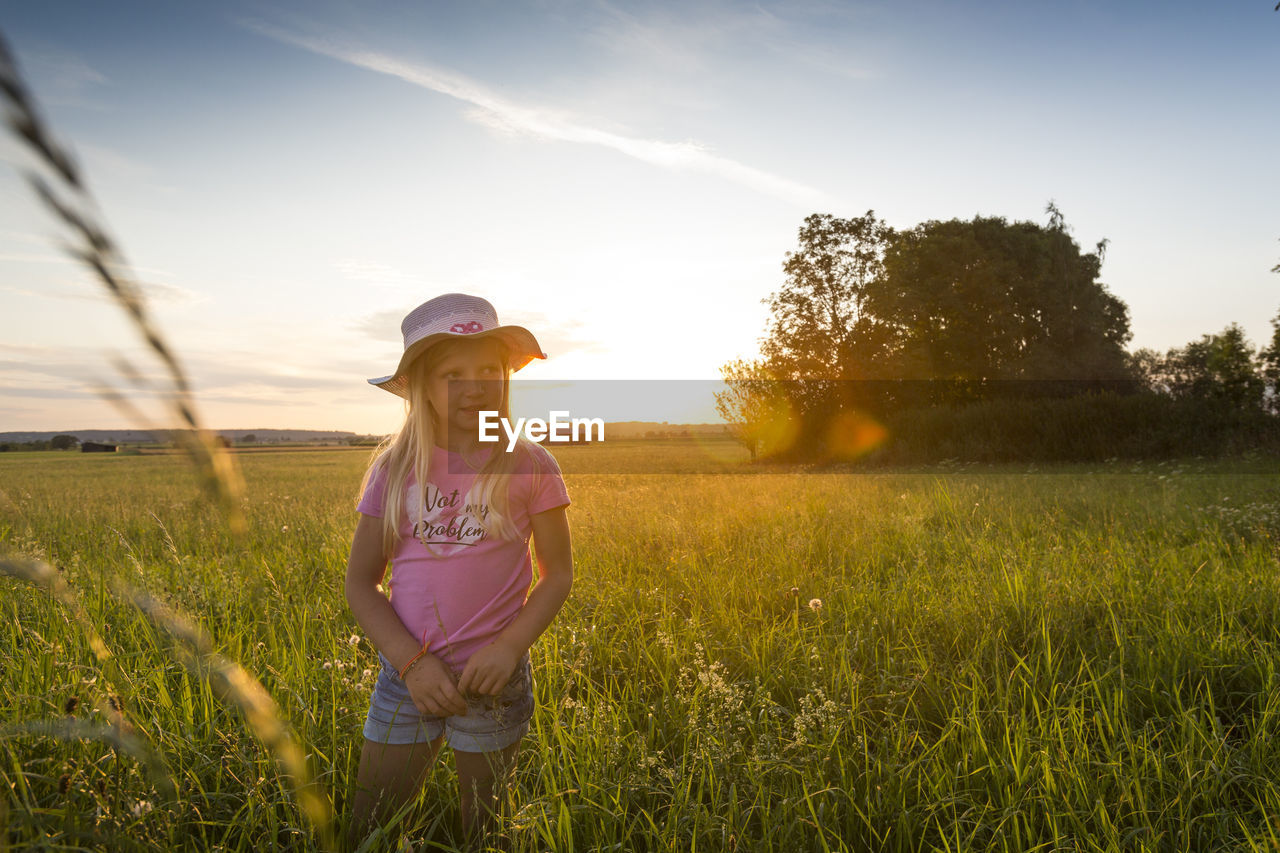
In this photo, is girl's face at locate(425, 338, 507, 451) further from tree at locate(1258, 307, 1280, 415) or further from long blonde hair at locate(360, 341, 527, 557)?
tree at locate(1258, 307, 1280, 415)

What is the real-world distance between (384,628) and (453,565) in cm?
29

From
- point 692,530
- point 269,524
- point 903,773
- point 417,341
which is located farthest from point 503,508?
point 269,524

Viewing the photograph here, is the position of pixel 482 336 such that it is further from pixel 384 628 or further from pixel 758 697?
pixel 758 697

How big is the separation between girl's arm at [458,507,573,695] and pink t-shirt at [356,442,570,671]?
0.08m

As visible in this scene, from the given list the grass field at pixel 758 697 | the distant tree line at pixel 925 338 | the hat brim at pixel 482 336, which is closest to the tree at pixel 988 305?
the distant tree line at pixel 925 338

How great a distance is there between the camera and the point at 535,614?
230 centimetres

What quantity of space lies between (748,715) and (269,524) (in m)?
6.25

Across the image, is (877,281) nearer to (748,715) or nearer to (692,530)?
(692,530)

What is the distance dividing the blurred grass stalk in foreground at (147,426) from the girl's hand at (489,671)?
4.93ft

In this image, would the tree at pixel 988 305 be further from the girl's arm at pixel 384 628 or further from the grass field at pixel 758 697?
the girl's arm at pixel 384 628

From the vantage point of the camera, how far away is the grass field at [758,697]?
209 cm

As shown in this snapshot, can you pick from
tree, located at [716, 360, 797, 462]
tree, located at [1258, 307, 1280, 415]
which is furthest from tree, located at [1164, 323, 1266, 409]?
tree, located at [716, 360, 797, 462]

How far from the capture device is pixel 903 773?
2484 mm

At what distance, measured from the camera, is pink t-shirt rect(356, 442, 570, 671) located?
2.39 m
